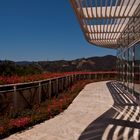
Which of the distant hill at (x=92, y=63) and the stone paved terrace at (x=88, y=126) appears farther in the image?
the distant hill at (x=92, y=63)

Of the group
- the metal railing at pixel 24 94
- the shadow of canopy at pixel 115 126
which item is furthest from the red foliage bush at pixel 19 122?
the shadow of canopy at pixel 115 126

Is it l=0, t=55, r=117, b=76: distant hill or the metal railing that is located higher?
l=0, t=55, r=117, b=76: distant hill

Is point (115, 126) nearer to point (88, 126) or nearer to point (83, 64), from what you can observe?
point (88, 126)

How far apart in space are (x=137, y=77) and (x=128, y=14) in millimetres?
3318

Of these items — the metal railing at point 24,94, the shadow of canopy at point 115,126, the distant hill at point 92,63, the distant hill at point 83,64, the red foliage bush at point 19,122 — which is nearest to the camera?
the shadow of canopy at point 115,126

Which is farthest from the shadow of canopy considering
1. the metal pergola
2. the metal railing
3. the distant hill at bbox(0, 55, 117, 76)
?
the distant hill at bbox(0, 55, 117, 76)

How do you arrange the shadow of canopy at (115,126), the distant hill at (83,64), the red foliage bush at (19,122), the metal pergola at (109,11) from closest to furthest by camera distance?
1. the shadow of canopy at (115,126)
2. the red foliage bush at (19,122)
3. the metal pergola at (109,11)
4. the distant hill at (83,64)

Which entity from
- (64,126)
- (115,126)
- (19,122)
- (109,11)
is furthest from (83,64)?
(19,122)

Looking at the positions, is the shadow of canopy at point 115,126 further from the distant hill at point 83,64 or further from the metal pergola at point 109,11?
the distant hill at point 83,64

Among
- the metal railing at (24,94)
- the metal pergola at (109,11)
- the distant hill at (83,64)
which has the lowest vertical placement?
the metal railing at (24,94)

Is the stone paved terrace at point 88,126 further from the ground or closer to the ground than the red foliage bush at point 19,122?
closer to the ground

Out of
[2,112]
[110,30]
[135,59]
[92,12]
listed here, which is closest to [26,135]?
[2,112]

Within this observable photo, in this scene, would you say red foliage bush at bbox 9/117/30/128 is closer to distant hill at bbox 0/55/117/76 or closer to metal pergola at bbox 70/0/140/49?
metal pergola at bbox 70/0/140/49

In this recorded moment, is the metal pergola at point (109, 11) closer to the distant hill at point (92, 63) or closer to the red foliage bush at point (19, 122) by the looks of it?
the red foliage bush at point (19, 122)
